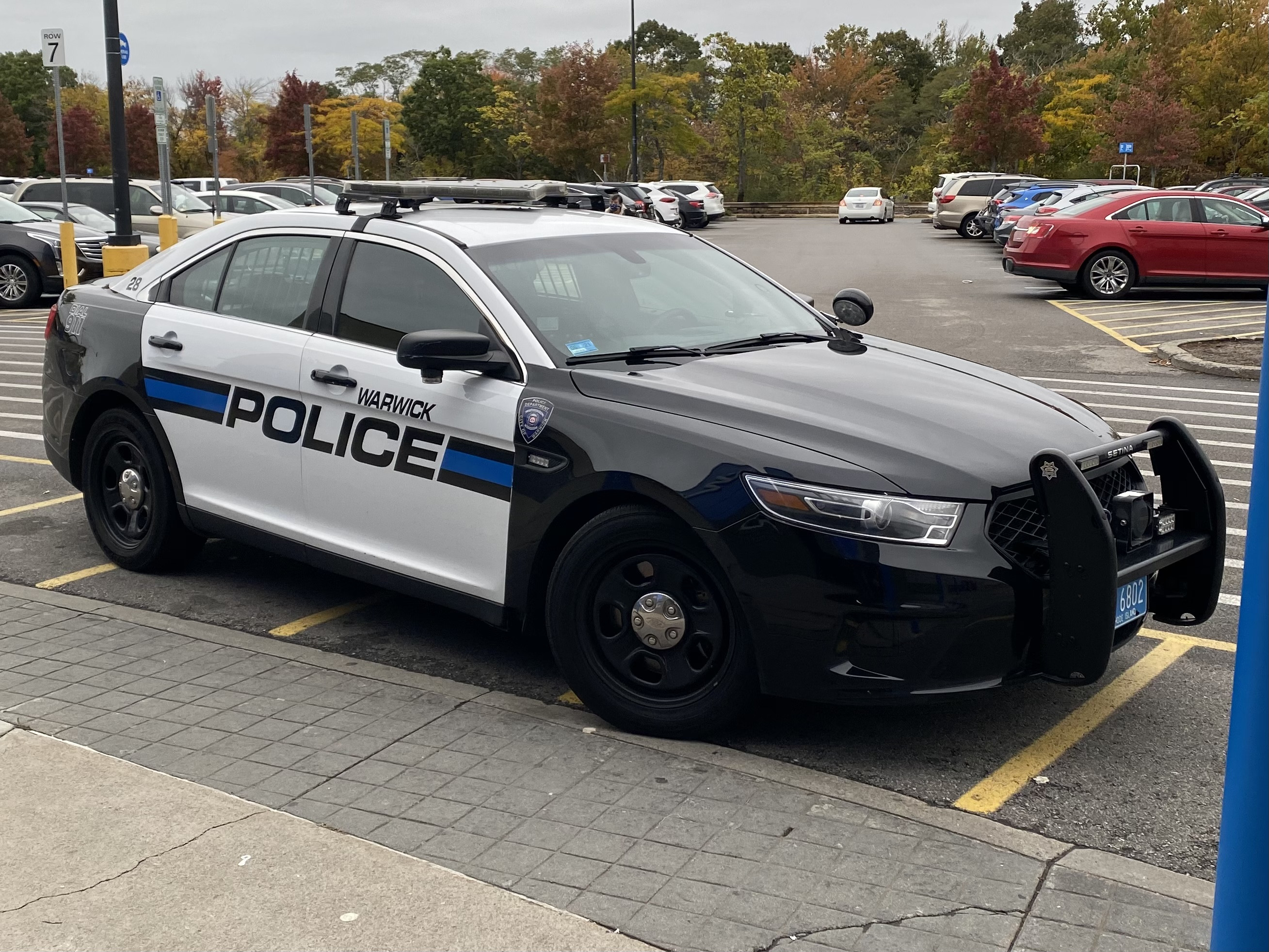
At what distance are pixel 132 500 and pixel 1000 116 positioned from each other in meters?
58.6

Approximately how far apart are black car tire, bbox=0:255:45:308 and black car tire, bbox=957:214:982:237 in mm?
28094

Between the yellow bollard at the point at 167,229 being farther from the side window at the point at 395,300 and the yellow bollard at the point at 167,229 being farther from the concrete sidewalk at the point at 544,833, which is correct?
the concrete sidewalk at the point at 544,833

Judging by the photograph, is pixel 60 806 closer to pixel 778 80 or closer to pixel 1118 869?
pixel 1118 869

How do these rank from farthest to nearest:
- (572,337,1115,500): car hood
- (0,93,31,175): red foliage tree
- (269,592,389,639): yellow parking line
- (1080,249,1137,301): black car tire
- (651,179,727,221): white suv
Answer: (0,93,31,175): red foliage tree < (651,179,727,221): white suv < (1080,249,1137,301): black car tire < (269,592,389,639): yellow parking line < (572,337,1115,500): car hood

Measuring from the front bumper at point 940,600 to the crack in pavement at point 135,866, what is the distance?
153 cm

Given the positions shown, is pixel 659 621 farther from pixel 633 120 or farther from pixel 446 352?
pixel 633 120

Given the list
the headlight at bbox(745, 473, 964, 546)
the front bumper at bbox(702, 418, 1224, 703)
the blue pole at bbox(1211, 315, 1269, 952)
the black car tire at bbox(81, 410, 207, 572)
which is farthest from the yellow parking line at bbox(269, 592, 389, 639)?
the blue pole at bbox(1211, 315, 1269, 952)

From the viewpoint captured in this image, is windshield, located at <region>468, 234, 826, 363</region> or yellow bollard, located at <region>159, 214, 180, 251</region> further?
yellow bollard, located at <region>159, 214, 180, 251</region>

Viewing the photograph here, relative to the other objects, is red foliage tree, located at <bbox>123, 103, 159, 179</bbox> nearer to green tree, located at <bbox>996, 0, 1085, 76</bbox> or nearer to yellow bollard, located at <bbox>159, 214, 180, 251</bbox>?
green tree, located at <bbox>996, 0, 1085, 76</bbox>

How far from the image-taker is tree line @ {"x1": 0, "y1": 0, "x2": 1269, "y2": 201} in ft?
179

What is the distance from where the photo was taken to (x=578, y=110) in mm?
62594

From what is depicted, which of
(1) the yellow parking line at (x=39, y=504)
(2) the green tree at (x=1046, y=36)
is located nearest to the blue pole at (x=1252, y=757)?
(1) the yellow parking line at (x=39, y=504)

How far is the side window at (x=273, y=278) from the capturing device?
216 inches

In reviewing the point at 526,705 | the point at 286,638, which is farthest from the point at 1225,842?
the point at 286,638
